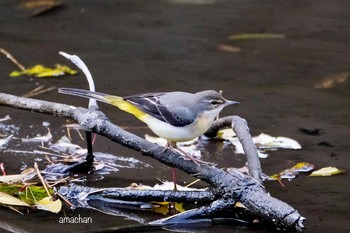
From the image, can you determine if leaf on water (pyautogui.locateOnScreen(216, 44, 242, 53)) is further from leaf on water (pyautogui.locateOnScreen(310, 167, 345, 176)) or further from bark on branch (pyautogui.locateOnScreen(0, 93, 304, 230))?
bark on branch (pyautogui.locateOnScreen(0, 93, 304, 230))

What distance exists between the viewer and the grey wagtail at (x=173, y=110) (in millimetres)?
5352

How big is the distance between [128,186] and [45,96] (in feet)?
7.81

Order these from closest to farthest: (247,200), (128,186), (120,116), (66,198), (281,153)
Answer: (247,200) < (66,198) < (128,186) < (281,153) < (120,116)

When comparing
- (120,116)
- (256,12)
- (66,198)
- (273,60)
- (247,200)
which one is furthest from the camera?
(256,12)

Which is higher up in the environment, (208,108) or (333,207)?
(208,108)

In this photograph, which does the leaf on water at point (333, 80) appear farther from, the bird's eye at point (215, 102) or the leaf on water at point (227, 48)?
the bird's eye at point (215, 102)

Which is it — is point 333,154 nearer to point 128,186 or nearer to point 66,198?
point 128,186

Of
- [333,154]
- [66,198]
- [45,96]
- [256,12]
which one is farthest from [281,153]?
[256,12]

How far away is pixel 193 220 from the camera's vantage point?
16.7ft

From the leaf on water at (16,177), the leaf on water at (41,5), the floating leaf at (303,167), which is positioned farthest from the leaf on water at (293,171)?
the leaf on water at (41,5)

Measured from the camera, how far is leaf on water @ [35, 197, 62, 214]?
16.9ft

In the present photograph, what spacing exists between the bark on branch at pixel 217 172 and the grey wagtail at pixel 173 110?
0.55ft

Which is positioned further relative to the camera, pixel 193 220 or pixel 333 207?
pixel 333 207

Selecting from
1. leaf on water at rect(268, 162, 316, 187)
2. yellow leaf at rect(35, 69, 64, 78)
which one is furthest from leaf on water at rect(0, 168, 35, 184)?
yellow leaf at rect(35, 69, 64, 78)
